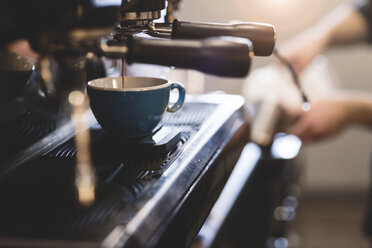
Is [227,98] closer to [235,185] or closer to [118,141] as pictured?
[235,185]

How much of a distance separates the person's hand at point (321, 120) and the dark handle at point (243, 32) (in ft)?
2.52

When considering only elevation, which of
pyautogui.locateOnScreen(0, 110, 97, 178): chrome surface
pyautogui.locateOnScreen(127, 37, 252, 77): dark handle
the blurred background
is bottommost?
the blurred background

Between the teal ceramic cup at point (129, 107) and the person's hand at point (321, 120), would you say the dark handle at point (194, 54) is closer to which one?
the teal ceramic cup at point (129, 107)

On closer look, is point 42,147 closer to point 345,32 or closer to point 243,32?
point 243,32

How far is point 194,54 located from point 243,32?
167 mm

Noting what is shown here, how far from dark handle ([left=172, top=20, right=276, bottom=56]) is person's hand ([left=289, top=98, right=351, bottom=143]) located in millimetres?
769

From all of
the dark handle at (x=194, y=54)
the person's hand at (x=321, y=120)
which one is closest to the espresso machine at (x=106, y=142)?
the dark handle at (x=194, y=54)

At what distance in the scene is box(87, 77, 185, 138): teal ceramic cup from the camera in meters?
0.59

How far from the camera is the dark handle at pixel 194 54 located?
1.67 ft

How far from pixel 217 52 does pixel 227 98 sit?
0.42m

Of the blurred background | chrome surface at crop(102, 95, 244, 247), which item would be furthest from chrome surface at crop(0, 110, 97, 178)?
the blurred background

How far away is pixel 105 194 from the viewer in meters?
0.49

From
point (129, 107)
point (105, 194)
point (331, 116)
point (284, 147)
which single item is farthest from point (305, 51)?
point (105, 194)

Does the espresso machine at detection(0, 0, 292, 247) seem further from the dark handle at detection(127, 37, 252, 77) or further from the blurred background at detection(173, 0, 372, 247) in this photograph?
the blurred background at detection(173, 0, 372, 247)
